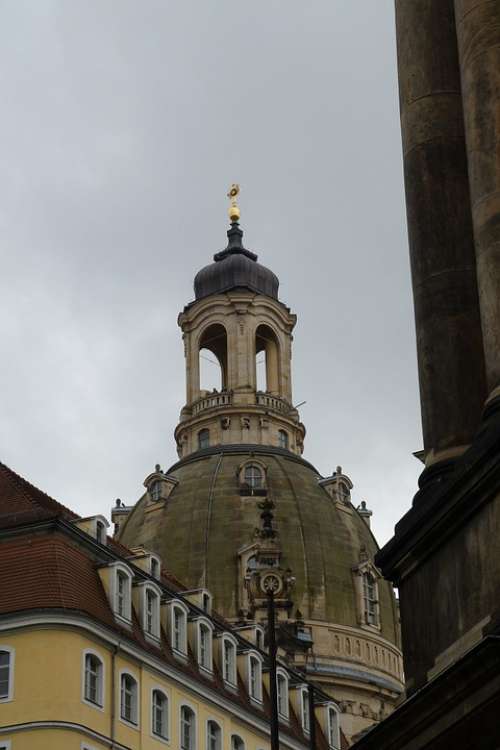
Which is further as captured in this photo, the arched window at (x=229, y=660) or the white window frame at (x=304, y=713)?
the white window frame at (x=304, y=713)

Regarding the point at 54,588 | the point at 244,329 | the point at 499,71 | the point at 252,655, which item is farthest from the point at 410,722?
the point at 244,329

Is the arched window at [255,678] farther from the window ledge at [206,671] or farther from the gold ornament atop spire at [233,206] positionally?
the gold ornament atop spire at [233,206]

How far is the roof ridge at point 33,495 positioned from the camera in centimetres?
5109

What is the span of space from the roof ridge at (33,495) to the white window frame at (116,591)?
2.32 m

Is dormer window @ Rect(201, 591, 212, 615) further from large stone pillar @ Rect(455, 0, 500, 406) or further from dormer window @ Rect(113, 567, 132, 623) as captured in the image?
large stone pillar @ Rect(455, 0, 500, 406)

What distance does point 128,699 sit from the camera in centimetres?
4741

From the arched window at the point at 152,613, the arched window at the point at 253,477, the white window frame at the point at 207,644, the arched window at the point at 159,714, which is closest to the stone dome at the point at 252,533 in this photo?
the arched window at the point at 253,477

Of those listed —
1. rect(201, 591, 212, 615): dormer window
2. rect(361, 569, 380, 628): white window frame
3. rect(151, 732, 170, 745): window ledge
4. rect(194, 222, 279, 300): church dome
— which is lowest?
rect(151, 732, 170, 745): window ledge

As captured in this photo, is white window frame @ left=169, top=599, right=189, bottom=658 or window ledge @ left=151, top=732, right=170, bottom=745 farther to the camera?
white window frame @ left=169, top=599, right=189, bottom=658

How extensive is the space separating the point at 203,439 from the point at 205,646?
192ft

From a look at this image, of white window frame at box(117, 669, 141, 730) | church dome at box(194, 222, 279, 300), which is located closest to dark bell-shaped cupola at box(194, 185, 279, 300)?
church dome at box(194, 222, 279, 300)

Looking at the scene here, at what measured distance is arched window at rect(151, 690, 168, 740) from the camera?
48.4 meters

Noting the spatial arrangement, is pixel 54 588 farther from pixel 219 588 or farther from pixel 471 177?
pixel 219 588

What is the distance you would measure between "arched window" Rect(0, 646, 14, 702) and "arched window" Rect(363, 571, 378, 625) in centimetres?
5713
